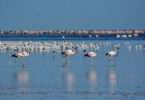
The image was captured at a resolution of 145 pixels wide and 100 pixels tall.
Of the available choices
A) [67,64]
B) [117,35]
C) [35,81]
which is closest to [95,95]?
[35,81]

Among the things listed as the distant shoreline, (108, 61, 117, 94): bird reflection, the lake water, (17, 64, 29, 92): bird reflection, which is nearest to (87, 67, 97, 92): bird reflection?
the lake water

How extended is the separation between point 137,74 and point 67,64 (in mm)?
5900

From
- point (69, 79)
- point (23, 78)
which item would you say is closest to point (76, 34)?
point (23, 78)

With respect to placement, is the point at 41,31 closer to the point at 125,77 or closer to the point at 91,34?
the point at 91,34

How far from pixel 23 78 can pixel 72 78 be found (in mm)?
1489

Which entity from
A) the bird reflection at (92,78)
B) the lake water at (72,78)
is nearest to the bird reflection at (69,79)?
the lake water at (72,78)

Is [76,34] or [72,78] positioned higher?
[72,78]

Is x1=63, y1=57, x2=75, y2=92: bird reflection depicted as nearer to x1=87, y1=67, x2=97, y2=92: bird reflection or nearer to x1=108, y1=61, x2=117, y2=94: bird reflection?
x1=87, y1=67, x2=97, y2=92: bird reflection

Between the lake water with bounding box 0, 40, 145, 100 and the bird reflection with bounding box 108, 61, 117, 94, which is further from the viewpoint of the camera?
the bird reflection with bounding box 108, 61, 117, 94

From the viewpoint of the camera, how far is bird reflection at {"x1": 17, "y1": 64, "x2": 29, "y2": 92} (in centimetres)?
2962

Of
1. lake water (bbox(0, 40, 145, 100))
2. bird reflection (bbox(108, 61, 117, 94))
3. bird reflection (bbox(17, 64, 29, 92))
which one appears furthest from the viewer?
bird reflection (bbox(17, 64, 29, 92))

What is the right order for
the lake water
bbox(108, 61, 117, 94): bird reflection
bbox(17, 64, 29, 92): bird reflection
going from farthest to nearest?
bbox(17, 64, 29, 92): bird reflection < bbox(108, 61, 117, 94): bird reflection < the lake water

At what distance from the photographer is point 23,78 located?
32.2m

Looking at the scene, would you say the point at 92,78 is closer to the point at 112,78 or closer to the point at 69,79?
the point at 112,78
